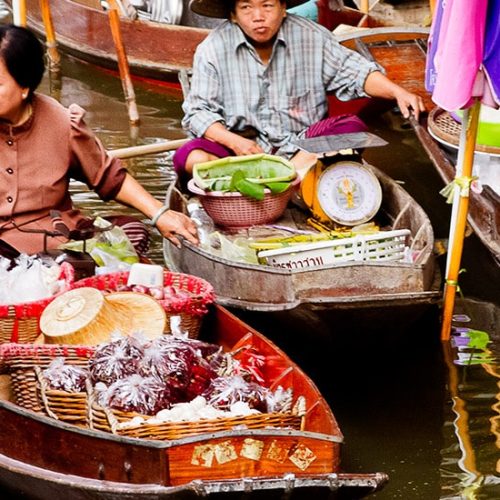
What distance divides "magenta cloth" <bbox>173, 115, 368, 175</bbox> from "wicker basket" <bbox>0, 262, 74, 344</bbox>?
189cm

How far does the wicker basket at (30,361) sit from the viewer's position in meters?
3.89

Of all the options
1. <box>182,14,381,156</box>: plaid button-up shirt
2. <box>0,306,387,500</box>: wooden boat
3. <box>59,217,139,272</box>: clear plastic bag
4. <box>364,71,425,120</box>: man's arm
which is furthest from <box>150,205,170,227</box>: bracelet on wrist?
<box>364,71,425,120</box>: man's arm

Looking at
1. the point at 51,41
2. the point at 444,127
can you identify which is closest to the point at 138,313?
the point at 444,127

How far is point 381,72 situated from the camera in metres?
6.38

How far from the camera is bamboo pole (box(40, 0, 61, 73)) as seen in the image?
9.52 m

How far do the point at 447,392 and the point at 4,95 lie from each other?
85.5 inches

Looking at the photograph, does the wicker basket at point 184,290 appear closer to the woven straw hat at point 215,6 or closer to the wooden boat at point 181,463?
the wooden boat at point 181,463

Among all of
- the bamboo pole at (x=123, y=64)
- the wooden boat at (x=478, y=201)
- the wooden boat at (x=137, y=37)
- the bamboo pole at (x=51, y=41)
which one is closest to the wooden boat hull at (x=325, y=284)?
the wooden boat at (x=478, y=201)

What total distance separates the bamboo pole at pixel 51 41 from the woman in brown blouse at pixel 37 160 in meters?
4.93

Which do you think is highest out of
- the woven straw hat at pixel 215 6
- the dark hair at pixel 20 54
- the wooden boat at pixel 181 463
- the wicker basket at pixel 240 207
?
the woven straw hat at pixel 215 6

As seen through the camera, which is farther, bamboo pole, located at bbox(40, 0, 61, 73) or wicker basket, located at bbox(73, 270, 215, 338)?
bamboo pole, located at bbox(40, 0, 61, 73)

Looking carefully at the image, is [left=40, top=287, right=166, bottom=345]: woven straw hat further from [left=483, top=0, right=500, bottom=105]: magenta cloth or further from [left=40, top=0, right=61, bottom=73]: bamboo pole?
[left=40, top=0, right=61, bottom=73]: bamboo pole

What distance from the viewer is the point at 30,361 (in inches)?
154

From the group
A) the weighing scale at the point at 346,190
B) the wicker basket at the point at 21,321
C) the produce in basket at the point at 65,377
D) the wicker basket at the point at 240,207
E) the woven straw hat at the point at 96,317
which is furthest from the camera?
→ the weighing scale at the point at 346,190
